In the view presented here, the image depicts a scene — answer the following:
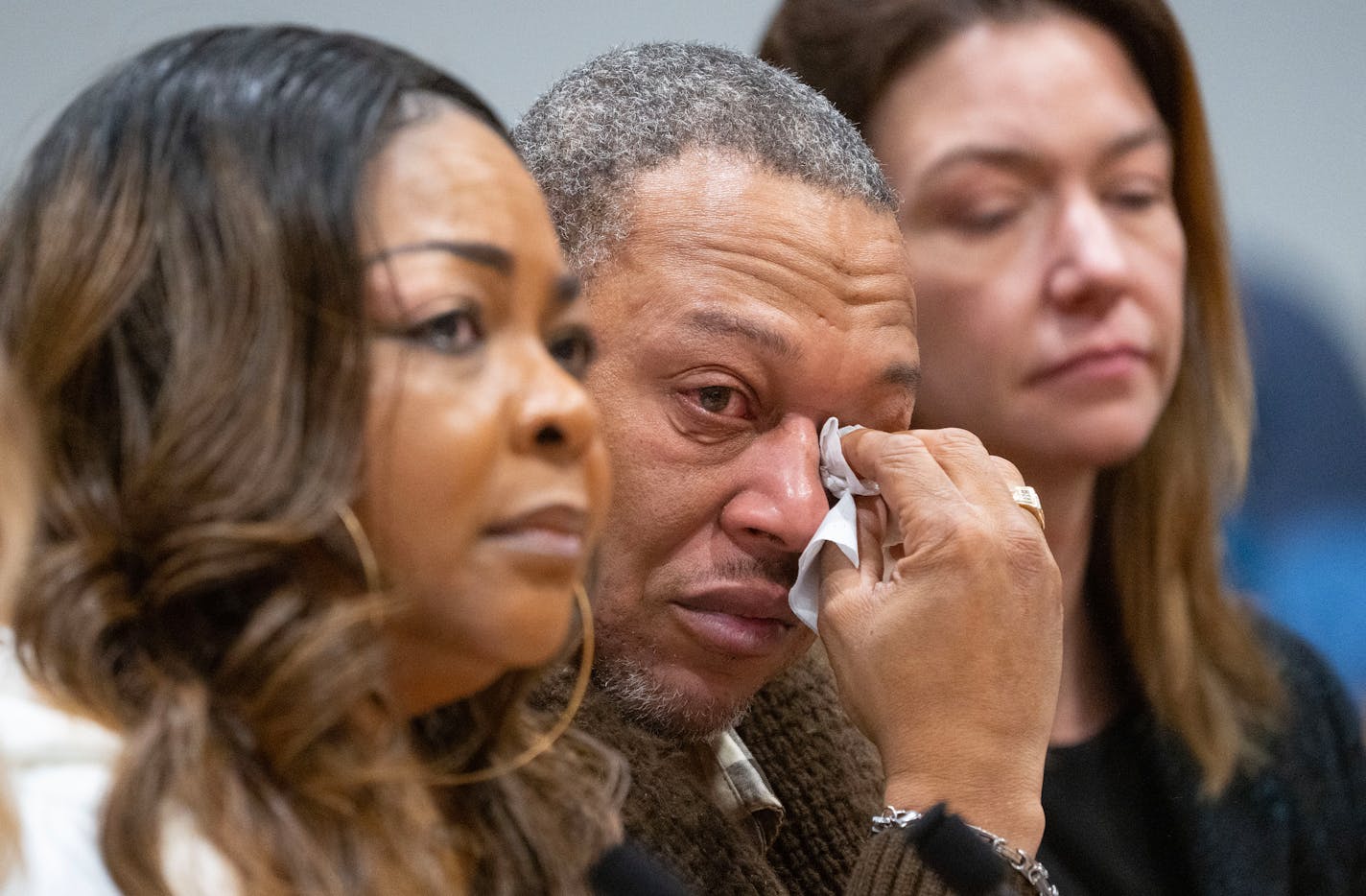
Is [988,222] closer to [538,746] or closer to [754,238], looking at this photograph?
[754,238]

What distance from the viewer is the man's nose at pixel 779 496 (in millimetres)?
1280

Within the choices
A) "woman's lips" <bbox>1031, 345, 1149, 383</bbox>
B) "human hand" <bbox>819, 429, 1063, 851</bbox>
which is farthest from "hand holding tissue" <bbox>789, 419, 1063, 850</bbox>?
"woman's lips" <bbox>1031, 345, 1149, 383</bbox>

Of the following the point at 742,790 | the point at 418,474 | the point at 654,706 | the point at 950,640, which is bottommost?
the point at 742,790

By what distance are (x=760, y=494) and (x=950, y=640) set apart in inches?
7.9

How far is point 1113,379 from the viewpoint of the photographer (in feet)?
5.77

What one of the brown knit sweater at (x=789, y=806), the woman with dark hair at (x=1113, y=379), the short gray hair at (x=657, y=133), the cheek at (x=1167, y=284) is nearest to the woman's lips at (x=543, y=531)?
the brown knit sweater at (x=789, y=806)

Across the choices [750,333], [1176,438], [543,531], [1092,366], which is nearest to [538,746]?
[543,531]

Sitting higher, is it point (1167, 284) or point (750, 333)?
point (750, 333)

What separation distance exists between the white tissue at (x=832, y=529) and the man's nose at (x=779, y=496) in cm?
1

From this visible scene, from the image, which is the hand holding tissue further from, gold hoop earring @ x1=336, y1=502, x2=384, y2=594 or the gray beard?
gold hoop earring @ x1=336, y1=502, x2=384, y2=594

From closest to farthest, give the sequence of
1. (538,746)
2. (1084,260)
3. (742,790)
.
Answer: (538,746) → (742,790) → (1084,260)

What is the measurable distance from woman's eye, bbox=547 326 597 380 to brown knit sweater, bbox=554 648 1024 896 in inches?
15.2

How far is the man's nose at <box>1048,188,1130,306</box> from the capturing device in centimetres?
172

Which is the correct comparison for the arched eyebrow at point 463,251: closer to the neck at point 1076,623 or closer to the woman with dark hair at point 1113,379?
the woman with dark hair at point 1113,379
